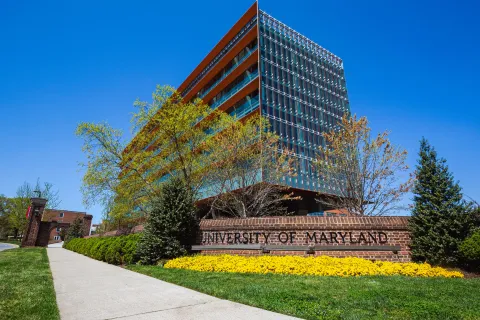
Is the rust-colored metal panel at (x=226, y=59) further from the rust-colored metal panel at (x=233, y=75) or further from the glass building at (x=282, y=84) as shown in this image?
the rust-colored metal panel at (x=233, y=75)

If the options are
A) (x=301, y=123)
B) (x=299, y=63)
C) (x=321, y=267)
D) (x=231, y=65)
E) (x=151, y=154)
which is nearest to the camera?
(x=321, y=267)

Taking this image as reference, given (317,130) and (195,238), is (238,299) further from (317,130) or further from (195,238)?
(317,130)

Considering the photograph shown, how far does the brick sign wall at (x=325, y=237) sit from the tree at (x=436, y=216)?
1.99 feet

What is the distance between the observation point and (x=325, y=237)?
1032 centimetres

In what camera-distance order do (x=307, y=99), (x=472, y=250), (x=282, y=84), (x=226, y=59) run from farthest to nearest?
(x=226, y=59)
(x=307, y=99)
(x=282, y=84)
(x=472, y=250)

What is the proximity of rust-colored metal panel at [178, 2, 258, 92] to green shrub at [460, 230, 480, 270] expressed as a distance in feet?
110

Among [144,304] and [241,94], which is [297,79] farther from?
[144,304]

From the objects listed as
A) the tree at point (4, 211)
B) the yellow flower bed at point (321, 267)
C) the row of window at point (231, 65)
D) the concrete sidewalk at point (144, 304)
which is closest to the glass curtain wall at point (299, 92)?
the row of window at point (231, 65)

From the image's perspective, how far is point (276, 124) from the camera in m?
31.1

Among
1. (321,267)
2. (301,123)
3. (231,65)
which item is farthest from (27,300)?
(231,65)

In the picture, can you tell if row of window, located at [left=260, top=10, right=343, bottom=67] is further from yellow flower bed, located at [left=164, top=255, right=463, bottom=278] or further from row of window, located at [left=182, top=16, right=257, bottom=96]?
yellow flower bed, located at [left=164, top=255, right=463, bottom=278]

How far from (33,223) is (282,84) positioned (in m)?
37.6

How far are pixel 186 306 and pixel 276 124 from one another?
91.5 ft

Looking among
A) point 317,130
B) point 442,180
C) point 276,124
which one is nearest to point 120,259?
point 442,180
